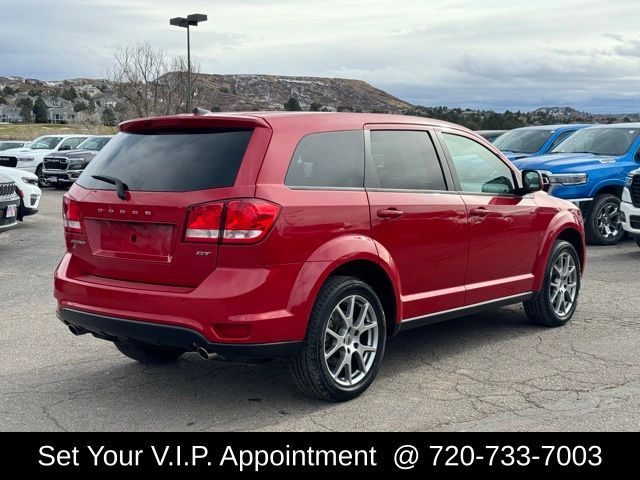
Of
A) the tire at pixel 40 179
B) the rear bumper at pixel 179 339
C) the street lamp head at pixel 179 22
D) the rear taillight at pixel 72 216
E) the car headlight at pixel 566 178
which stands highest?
the street lamp head at pixel 179 22

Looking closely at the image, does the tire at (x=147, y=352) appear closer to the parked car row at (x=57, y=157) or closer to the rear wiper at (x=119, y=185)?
the rear wiper at (x=119, y=185)

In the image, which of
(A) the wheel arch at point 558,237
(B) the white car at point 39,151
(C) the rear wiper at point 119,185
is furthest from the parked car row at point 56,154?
(C) the rear wiper at point 119,185

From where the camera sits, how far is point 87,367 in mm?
5910

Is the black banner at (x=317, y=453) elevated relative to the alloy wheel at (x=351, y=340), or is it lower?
lower

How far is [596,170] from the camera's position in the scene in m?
12.5

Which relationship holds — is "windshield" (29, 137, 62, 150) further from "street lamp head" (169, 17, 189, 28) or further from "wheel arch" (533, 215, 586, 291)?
"wheel arch" (533, 215, 586, 291)

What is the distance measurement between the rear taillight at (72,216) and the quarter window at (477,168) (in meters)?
2.65

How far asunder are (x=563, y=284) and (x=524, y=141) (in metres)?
8.90

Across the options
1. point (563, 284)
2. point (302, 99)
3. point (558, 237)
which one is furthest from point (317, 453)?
point (302, 99)

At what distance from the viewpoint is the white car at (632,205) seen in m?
11.5

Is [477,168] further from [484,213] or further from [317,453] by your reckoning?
[317,453]

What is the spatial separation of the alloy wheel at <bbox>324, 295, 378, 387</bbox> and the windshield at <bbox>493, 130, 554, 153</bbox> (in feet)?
35.5

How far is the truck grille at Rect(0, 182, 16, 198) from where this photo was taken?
1140cm

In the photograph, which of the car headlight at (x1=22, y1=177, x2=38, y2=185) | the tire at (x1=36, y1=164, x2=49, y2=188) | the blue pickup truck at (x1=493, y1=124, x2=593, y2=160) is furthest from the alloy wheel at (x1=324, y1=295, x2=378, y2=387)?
the tire at (x1=36, y1=164, x2=49, y2=188)
